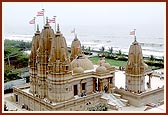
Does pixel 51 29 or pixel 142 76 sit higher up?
pixel 51 29

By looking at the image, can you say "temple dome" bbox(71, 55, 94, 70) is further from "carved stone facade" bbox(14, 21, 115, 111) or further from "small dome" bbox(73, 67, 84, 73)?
"small dome" bbox(73, 67, 84, 73)

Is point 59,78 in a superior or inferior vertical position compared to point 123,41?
inferior

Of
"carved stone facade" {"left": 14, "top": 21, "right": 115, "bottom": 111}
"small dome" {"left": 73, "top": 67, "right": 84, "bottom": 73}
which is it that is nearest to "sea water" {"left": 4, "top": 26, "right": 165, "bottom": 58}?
"carved stone facade" {"left": 14, "top": 21, "right": 115, "bottom": 111}

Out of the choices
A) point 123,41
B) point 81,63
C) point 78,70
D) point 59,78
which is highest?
point 123,41

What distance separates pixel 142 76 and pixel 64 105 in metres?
4.42

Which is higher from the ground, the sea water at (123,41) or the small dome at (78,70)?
the sea water at (123,41)

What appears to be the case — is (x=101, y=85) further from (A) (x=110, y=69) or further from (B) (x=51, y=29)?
(B) (x=51, y=29)

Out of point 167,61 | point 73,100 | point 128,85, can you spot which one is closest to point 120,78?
point 128,85

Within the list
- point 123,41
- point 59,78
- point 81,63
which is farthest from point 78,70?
point 123,41

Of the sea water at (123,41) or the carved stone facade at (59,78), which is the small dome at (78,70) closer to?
the carved stone facade at (59,78)

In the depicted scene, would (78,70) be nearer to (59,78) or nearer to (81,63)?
(81,63)

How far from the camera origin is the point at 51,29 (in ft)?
48.1

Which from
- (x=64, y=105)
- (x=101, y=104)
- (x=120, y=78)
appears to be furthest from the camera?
(x=120, y=78)

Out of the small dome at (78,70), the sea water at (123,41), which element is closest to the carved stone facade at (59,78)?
the small dome at (78,70)
